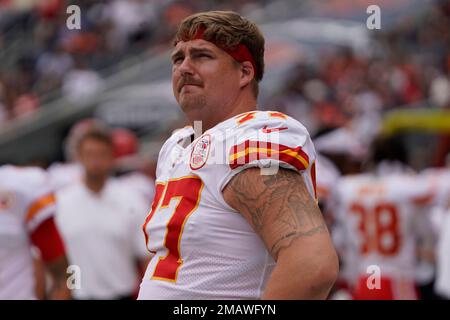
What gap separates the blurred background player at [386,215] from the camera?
25.3 feet

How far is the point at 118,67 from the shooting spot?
1862 cm

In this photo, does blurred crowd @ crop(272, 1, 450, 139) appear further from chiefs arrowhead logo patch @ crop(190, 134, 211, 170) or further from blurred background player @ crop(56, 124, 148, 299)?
chiefs arrowhead logo patch @ crop(190, 134, 211, 170)

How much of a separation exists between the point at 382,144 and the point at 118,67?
1122 cm

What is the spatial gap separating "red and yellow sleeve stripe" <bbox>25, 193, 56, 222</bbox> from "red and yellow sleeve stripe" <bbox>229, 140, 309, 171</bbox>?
222 cm

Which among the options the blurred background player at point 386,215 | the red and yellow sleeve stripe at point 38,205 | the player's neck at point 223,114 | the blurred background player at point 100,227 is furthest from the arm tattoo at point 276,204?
the blurred background player at point 386,215

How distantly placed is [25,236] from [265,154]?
95.6 inches

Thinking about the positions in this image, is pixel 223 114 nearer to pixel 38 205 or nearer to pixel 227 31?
pixel 227 31

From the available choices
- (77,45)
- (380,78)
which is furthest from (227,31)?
(77,45)

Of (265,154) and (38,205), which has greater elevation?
(265,154)

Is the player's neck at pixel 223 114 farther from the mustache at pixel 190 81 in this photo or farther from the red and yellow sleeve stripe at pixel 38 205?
the red and yellow sleeve stripe at pixel 38 205

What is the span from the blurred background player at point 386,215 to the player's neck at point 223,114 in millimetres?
4405

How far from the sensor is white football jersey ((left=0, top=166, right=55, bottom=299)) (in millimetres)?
5031

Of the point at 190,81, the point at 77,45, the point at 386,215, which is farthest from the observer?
the point at 77,45

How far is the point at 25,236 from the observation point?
16.7 ft
